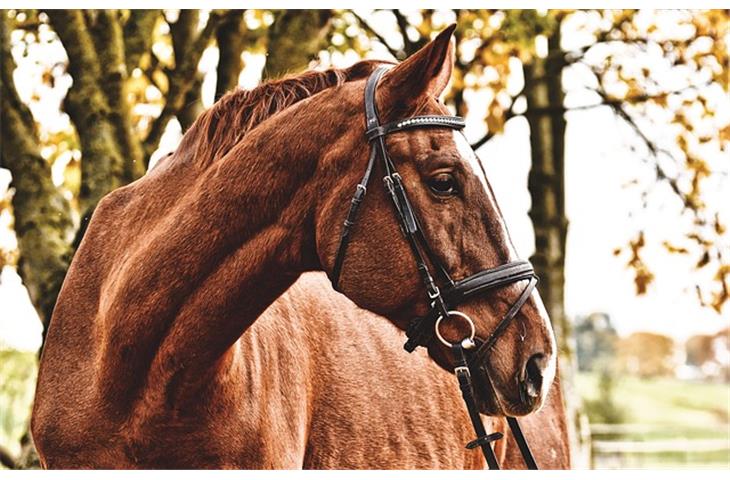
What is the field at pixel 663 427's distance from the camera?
19328mm

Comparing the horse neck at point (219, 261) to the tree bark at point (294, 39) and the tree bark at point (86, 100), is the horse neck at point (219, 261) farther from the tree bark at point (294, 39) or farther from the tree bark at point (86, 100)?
the tree bark at point (294, 39)

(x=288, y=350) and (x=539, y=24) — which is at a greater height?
(x=539, y=24)

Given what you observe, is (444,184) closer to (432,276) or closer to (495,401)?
(432,276)

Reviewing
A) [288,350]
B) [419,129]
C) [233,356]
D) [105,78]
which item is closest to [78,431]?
[233,356]

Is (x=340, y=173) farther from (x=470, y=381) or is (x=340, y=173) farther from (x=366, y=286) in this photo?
(x=470, y=381)

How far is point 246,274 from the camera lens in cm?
317

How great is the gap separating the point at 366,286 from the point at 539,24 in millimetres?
4617

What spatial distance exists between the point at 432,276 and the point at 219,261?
83cm

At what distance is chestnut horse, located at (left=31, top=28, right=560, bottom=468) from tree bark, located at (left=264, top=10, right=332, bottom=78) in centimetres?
283

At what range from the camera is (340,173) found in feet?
10.2

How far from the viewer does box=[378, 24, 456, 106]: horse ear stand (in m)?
2.93

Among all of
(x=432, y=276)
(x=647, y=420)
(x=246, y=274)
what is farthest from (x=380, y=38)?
(x=647, y=420)

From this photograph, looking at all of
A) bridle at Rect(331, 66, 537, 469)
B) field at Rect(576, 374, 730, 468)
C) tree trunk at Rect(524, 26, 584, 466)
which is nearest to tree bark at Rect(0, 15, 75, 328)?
bridle at Rect(331, 66, 537, 469)

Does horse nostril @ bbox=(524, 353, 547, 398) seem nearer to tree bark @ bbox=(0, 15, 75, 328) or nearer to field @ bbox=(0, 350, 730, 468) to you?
tree bark @ bbox=(0, 15, 75, 328)
